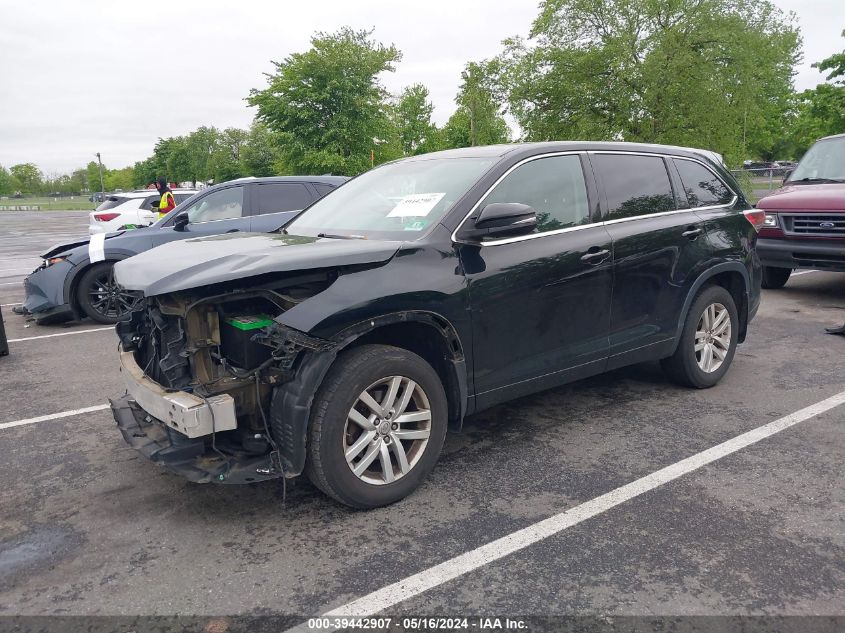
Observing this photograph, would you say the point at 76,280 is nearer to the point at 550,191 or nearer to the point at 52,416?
the point at 52,416

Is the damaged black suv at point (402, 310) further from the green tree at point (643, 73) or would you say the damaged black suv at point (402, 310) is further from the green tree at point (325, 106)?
the green tree at point (643, 73)

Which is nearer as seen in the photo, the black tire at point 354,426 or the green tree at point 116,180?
the black tire at point 354,426

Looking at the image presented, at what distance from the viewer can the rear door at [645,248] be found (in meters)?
4.38

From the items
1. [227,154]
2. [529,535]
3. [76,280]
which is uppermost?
[227,154]

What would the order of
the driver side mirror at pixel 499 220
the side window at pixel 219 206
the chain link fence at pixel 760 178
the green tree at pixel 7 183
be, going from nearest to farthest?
1. the driver side mirror at pixel 499 220
2. the side window at pixel 219 206
3. the chain link fence at pixel 760 178
4. the green tree at pixel 7 183

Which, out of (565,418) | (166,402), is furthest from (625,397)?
(166,402)

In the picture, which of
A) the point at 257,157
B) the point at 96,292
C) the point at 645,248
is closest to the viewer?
the point at 645,248

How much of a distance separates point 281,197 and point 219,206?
82 cm

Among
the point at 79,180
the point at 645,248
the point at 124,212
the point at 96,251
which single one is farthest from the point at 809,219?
the point at 79,180

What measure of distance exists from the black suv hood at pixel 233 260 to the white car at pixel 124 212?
40.4 feet

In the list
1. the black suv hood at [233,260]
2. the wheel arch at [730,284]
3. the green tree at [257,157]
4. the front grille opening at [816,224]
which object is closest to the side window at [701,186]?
the wheel arch at [730,284]

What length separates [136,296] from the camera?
3.36 meters

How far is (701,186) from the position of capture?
514 centimetres

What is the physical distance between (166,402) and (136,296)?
25.3 inches
